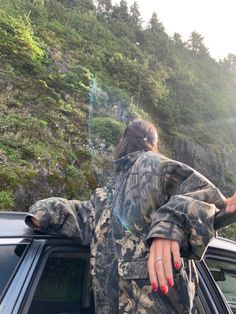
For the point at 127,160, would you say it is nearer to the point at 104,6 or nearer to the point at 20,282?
the point at 20,282

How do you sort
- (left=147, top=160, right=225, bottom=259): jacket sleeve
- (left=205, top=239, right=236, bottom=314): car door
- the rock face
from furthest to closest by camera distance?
the rock face
(left=205, top=239, right=236, bottom=314): car door
(left=147, top=160, right=225, bottom=259): jacket sleeve

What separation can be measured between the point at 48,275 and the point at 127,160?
67 cm

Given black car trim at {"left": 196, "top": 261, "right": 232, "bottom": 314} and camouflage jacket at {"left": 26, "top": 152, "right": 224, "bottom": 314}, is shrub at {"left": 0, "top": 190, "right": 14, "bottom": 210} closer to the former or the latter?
camouflage jacket at {"left": 26, "top": 152, "right": 224, "bottom": 314}

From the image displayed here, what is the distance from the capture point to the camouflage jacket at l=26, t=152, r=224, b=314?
5.21 feet

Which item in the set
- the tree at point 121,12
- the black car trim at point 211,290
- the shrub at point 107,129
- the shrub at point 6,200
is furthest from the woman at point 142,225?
the tree at point 121,12

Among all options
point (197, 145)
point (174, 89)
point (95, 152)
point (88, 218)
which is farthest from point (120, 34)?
point (88, 218)

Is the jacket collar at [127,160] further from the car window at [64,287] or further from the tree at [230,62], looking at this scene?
the tree at [230,62]

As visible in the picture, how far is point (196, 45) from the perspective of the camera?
140 feet

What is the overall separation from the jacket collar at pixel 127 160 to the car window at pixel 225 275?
2.79 ft

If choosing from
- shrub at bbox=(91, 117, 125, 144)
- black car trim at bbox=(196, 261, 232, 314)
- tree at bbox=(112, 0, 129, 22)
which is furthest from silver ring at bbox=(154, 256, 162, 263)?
tree at bbox=(112, 0, 129, 22)

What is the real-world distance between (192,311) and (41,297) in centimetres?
68

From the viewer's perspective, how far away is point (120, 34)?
27.8 metres

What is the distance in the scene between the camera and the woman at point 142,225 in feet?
5.13

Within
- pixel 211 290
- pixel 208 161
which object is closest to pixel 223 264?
pixel 211 290
